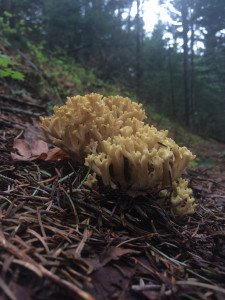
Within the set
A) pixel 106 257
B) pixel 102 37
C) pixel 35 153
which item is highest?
pixel 102 37

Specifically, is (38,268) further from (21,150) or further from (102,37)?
(102,37)

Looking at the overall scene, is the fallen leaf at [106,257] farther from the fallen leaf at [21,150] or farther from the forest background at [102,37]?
the forest background at [102,37]

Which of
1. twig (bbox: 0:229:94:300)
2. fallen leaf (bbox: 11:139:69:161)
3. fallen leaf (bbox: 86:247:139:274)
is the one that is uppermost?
fallen leaf (bbox: 11:139:69:161)

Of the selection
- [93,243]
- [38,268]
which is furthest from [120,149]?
[38,268]

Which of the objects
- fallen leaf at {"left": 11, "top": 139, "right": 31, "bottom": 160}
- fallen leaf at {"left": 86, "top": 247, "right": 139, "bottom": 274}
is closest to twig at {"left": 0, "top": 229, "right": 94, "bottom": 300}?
fallen leaf at {"left": 86, "top": 247, "right": 139, "bottom": 274}

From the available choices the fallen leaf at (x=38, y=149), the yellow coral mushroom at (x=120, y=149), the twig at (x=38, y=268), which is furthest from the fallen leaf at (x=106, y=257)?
the fallen leaf at (x=38, y=149)

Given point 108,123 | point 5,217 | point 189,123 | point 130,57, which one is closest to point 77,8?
point 130,57

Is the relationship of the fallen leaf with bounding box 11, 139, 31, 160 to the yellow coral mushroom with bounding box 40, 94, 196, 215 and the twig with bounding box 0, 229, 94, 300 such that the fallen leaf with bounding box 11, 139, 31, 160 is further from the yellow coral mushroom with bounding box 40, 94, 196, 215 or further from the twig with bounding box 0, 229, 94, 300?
the twig with bounding box 0, 229, 94, 300
